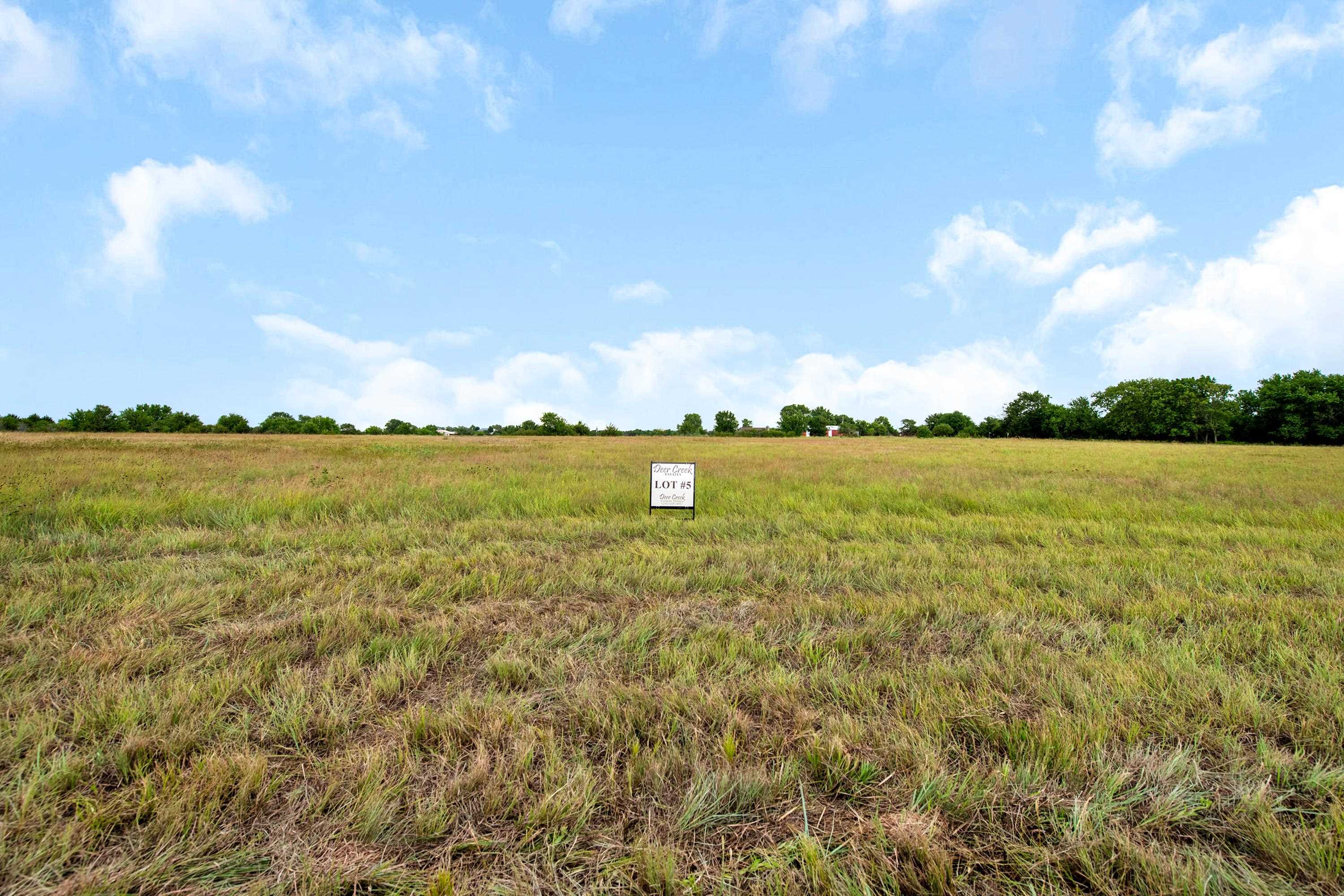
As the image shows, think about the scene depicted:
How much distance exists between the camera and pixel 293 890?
A: 4.92 feet

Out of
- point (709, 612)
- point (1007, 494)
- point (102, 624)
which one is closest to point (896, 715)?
point (709, 612)

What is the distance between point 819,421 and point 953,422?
113 feet

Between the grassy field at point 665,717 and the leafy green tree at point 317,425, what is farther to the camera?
the leafy green tree at point 317,425

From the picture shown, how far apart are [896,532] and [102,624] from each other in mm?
7681

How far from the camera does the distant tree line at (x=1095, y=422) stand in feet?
203

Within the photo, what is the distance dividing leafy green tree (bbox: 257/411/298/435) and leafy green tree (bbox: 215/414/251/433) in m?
1.63

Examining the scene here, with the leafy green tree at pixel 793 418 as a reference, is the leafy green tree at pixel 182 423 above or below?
below

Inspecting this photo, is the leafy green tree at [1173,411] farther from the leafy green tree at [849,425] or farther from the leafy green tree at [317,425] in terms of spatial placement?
the leafy green tree at [317,425]

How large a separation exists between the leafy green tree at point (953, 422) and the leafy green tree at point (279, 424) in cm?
12987

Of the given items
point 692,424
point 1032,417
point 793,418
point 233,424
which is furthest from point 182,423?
point 1032,417

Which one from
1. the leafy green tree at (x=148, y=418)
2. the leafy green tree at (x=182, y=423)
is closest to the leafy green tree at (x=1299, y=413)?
the leafy green tree at (x=182, y=423)

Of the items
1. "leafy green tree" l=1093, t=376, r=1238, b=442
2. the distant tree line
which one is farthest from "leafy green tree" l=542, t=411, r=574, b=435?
"leafy green tree" l=1093, t=376, r=1238, b=442

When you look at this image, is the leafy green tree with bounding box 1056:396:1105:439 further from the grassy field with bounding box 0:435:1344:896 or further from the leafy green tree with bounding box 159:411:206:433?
the leafy green tree with bounding box 159:411:206:433

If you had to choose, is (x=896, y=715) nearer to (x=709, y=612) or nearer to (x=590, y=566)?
(x=709, y=612)
